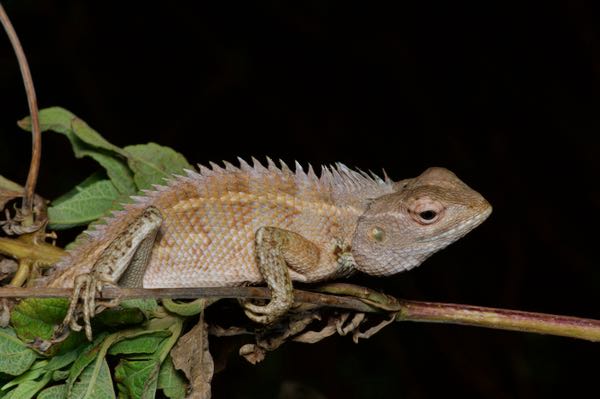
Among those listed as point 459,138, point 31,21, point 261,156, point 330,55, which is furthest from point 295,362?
point 31,21

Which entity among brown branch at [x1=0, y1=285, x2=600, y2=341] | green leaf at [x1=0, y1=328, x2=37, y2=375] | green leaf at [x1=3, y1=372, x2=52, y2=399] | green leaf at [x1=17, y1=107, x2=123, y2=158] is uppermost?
green leaf at [x1=17, y1=107, x2=123, y2=158]

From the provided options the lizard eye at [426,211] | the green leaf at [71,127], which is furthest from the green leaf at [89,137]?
the lizard eye at [426,211]

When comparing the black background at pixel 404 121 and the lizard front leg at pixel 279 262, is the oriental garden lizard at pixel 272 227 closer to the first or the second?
the lizard front leg at pixel 279 262

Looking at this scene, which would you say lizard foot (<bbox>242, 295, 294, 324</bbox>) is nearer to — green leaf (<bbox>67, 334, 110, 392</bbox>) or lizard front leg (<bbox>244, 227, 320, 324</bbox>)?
lizard front leg (<bbox>244, 227, 320, 324</bbox>)

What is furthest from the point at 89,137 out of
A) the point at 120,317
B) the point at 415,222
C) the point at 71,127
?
the point at 415,222

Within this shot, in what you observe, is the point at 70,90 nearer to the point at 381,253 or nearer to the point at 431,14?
the point at 431,14

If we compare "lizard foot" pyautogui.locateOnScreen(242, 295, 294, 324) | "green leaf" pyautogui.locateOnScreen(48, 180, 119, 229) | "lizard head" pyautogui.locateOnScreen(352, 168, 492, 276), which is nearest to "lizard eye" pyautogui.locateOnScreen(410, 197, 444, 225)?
"lizard head" pyautogui.locateOnScreen(352, 168, 492, 276)

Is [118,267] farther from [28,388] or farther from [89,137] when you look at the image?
[89,137]
